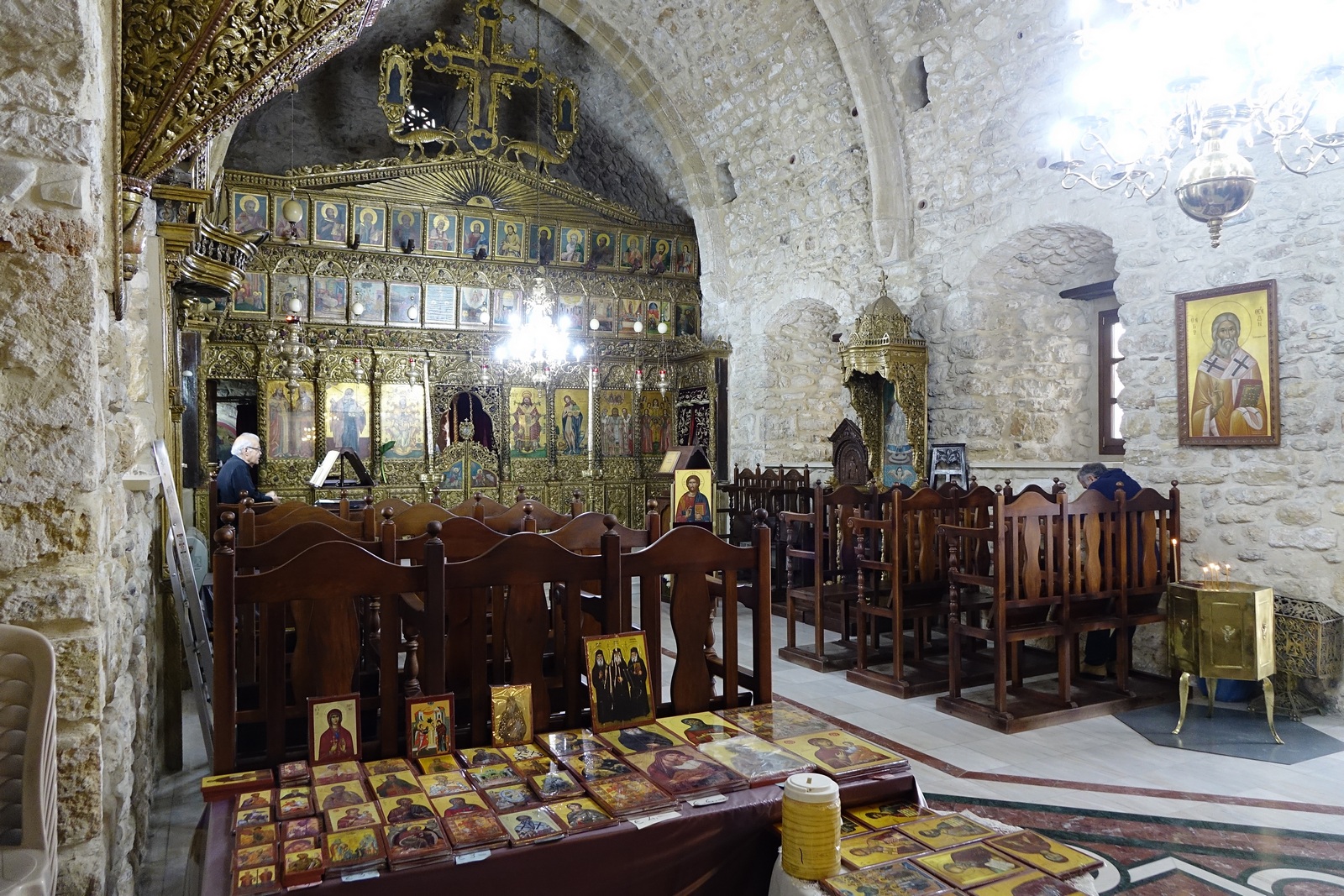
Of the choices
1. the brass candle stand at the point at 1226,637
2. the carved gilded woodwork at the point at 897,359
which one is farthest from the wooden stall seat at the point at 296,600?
the carved gilded woodwork at the point at 897,359

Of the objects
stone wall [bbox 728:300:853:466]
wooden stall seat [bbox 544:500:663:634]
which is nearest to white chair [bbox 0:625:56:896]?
wooden stall seat [bbox 544:500:663:634]

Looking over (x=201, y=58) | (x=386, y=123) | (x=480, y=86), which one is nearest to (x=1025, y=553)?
(x=201, y=58)

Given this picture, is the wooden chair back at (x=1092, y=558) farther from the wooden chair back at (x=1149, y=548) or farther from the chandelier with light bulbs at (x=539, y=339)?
the chandelier with light bulbs at (x=539, y=339)

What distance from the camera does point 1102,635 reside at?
5773 mm

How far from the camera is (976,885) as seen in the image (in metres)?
1.86

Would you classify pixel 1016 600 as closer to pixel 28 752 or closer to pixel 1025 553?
pixel 1025 553

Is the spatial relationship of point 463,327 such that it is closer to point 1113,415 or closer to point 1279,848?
point 1113,415

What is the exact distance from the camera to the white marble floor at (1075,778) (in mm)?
3537

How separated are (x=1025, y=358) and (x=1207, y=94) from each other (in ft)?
13.2

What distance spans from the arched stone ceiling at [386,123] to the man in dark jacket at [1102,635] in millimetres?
7528

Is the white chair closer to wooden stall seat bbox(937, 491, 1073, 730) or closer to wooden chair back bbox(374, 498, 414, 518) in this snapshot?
wooden chair back bbox(374, 498, 414, 518)

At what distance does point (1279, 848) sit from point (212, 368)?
10387 mm

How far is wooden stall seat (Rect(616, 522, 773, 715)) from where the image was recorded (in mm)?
2766

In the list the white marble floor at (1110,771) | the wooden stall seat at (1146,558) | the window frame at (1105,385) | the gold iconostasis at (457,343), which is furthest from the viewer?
the gold iconostasis at (457,343)
